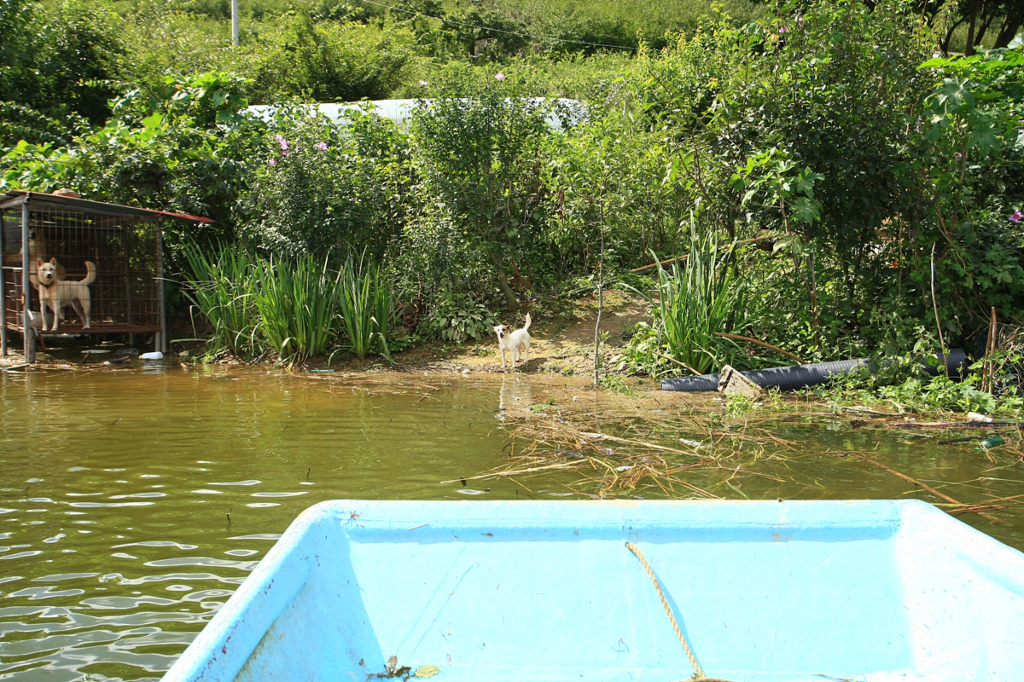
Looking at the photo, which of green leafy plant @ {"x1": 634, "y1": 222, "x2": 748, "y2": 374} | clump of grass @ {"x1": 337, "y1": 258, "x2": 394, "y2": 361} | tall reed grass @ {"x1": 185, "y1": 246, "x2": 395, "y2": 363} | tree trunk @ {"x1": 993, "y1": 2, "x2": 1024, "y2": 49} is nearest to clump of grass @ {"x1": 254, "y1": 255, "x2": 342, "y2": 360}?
tall reed grass @ {"x1": 185, "y1": 246, "x2": 395, "y2": 363}

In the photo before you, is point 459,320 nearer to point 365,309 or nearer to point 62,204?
point 365,309

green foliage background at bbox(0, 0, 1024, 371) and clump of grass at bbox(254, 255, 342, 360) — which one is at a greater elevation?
green foliage background at bbox(0, 0, 1024, 371)

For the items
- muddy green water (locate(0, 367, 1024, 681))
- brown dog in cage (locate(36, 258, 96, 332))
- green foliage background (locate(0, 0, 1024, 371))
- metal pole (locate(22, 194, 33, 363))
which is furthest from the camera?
brown dog in cage (locate(36, 258, 96, 332))

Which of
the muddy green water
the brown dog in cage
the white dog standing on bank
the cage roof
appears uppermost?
the cage roof

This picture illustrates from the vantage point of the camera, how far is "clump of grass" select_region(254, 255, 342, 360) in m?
8.34

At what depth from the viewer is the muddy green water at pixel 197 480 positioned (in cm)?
247

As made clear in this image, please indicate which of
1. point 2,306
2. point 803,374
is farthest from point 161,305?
point 803,374

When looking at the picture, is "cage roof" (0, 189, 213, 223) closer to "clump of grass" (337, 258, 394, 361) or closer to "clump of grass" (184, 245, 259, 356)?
"clump of grass" (184, 245, 259, 356)

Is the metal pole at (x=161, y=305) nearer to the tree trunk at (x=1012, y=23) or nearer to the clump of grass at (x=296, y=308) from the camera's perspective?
the clump of grass at (x=296, y=308)

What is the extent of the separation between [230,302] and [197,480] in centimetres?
519

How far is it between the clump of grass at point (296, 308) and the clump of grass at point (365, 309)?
16 cm

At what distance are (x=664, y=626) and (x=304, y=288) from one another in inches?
276

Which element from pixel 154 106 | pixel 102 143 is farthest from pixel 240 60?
pixel 102 143

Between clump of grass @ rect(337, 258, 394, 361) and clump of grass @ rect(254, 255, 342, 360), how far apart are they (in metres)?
0.16
